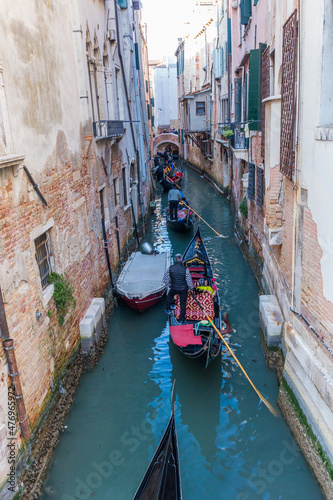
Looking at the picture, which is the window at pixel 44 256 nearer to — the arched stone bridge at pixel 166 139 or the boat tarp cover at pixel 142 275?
the boat tarp cover at pixel 142 275

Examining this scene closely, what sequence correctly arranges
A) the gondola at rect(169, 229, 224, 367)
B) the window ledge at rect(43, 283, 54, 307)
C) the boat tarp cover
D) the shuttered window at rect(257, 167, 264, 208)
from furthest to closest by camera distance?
the shuttered window at rect(257, 167, 264, 208)
the boat tarp cover
the gondola at rect(169, 229, 224, 367)
the window ledge at rect(43, 283, 54, 307)

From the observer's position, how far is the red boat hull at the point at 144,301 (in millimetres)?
7961

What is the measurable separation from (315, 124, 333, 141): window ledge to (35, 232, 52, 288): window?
3.28 metres

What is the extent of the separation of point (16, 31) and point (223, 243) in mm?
9359

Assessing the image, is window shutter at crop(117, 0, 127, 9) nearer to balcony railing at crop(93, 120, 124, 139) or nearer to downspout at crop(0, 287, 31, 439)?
balcony railing at crop(93, 120, 124, 139)

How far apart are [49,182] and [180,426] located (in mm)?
3493

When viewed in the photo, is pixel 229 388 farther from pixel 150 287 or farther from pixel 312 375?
pixel 150 287

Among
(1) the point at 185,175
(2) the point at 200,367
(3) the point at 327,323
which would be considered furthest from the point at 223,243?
(1) the point at 185,175

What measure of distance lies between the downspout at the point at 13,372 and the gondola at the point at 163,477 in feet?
4.23

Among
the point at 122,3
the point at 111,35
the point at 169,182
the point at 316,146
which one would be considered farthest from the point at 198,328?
the point at 169,182

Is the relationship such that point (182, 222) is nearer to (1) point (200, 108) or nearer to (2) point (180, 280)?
(2) point (180, 280)

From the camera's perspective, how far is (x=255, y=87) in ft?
26.4

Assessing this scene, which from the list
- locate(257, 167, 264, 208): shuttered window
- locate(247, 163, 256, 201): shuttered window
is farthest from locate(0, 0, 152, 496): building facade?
→ locate(247, 163, 256, 201): shuttered window

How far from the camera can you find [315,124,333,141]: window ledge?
369 centimetres
